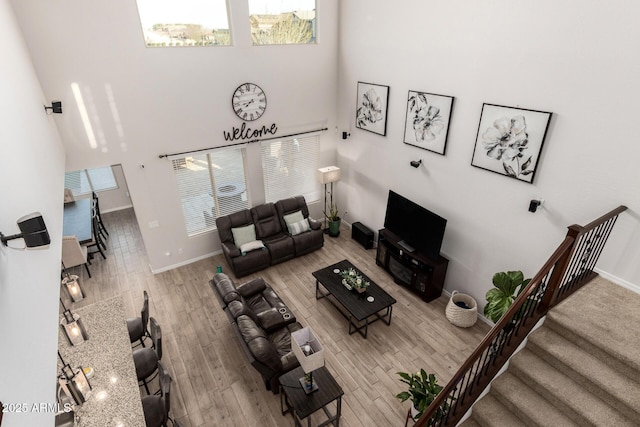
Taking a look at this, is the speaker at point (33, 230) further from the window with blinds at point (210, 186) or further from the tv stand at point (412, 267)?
the tv stand at point (412, 267)

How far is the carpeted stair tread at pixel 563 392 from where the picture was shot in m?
2.94

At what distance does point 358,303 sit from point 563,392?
3056 mm

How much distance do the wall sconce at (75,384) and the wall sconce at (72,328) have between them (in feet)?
1.51

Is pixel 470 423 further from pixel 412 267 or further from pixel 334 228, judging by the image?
pixel 334 228

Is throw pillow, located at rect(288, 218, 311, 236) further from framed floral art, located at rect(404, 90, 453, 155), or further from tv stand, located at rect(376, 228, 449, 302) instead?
framed floral art, located at rect(404, 90, 453, 155)

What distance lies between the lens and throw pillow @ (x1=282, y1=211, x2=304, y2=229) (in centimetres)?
789

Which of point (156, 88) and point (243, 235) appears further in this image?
point (243, 235)

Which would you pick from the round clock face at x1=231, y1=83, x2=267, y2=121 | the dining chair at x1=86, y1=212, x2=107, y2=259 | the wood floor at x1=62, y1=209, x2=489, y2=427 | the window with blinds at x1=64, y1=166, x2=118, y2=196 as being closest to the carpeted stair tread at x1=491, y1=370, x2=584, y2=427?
the wood floor at x1=62, y1=209, x2=489, y2=427

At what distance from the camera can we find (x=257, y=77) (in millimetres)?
6965

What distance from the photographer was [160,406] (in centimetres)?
407

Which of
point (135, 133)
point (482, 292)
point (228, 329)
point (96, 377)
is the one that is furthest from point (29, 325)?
point (482, 292)

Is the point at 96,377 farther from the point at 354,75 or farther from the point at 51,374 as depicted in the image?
the point at 354,75

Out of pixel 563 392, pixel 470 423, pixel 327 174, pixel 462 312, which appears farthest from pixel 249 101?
pixel 563 392

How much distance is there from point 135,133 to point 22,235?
4.87 metres
